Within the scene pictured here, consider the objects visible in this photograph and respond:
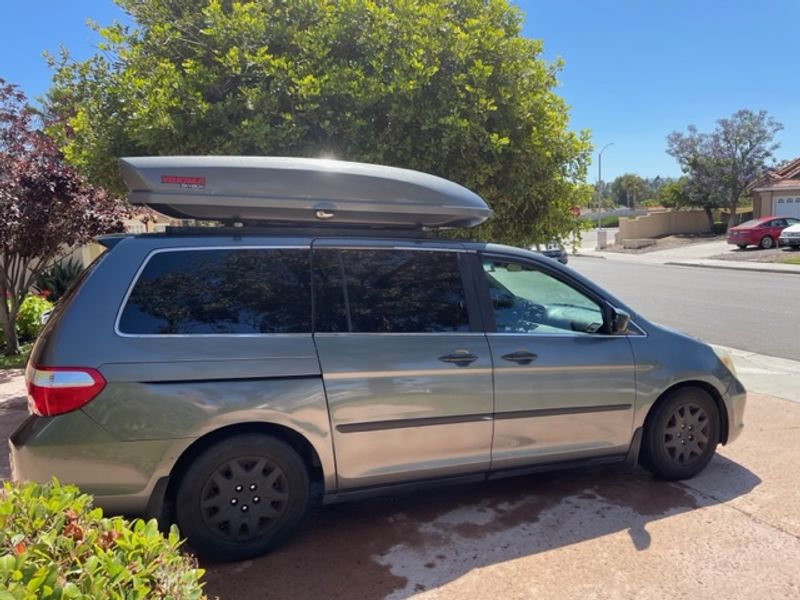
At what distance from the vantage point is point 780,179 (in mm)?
35594

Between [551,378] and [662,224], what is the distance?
41.9 metres

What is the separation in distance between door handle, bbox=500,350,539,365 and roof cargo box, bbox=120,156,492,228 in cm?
95

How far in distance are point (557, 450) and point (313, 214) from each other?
219 cm

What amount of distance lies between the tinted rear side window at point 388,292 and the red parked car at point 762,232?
30.8 meters

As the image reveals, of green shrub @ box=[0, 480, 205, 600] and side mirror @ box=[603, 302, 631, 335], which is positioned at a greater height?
side mirror @ box=[603, 302, 631, 335]

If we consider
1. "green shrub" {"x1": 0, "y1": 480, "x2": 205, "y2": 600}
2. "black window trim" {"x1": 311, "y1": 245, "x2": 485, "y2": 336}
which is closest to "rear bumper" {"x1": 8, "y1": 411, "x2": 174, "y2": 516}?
"green shrub" {"x1": 0, "y1": 480, "x2": 205, "y2": 600}

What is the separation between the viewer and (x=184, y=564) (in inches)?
71.2

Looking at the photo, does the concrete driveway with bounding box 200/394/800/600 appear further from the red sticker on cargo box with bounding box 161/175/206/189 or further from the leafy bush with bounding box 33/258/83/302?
the leafy bush with bounding box 33/258/83/302

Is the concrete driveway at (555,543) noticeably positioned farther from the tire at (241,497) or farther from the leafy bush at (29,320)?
the leafy bush at (29,320)

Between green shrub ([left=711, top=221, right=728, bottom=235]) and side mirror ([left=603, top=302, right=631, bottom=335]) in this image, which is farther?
green shrub ([left=711, top=221, right=728, bottom=235])

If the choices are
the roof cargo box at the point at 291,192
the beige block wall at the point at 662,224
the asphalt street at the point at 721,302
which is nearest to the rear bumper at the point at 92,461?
the roof cargo box at the point at 291,192

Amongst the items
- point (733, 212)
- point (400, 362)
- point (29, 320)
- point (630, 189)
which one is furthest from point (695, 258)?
point (630, 189)

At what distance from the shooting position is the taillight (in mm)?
2828

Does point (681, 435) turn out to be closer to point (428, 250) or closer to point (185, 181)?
point (428, 250)
